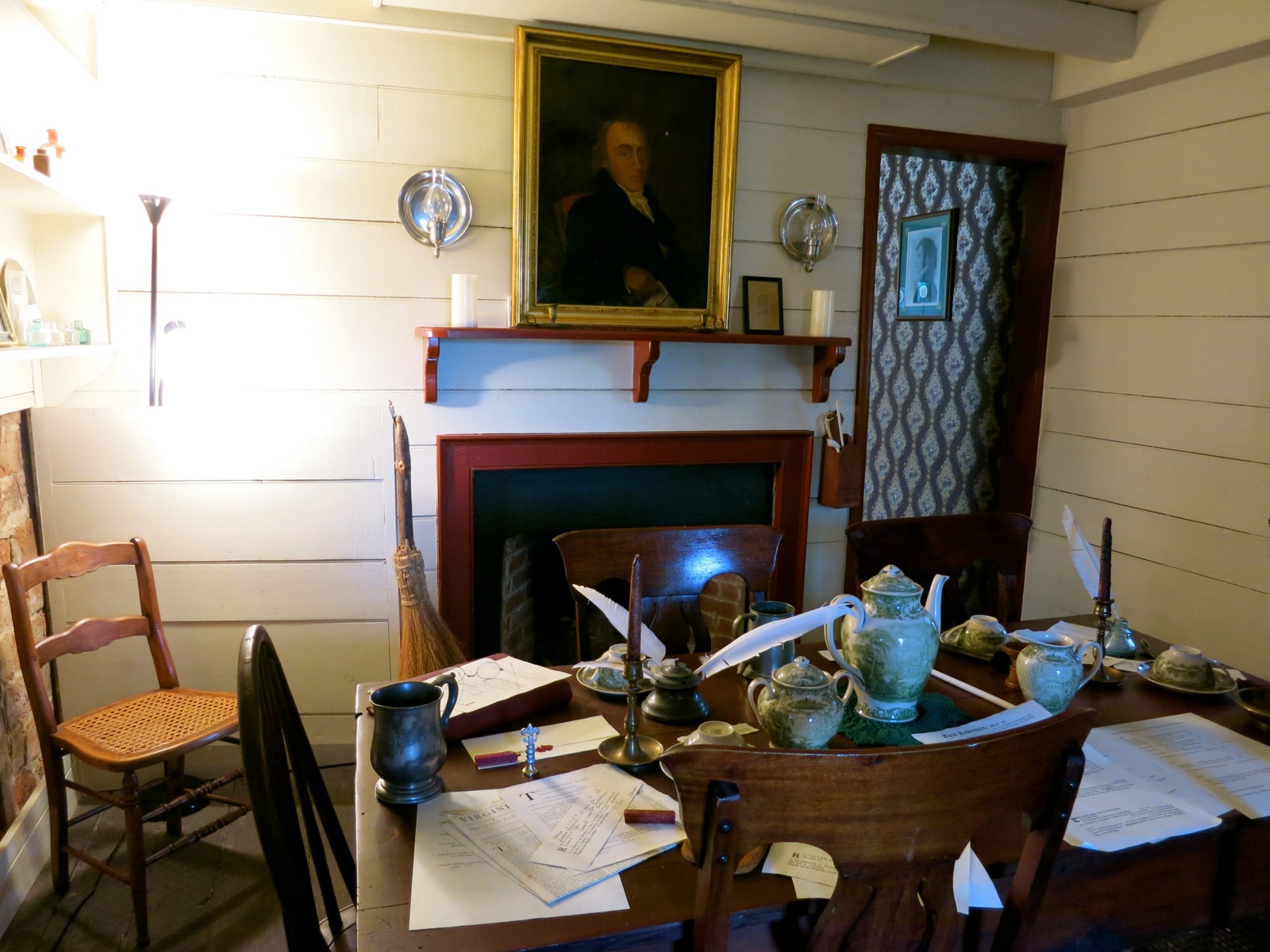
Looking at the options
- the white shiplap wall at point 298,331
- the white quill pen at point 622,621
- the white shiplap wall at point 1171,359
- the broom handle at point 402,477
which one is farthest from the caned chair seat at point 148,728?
the white shiplap wall at point 1171,359

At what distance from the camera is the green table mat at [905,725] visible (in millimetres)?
1281

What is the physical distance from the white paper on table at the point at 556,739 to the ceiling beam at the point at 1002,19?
1760 mm

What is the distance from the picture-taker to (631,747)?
4.09 ft

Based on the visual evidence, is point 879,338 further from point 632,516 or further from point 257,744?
point 257,744

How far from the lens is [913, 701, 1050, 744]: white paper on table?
4.18ft

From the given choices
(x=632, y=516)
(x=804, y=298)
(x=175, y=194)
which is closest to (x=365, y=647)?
(x=632, y=516)

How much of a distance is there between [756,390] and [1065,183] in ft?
4.28

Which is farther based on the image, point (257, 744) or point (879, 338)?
point (879, 338)

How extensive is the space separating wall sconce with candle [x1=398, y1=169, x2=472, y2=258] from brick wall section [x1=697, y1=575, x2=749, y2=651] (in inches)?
51.2

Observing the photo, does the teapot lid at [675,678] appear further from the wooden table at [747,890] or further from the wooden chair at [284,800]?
the wooden chair at [284,800]

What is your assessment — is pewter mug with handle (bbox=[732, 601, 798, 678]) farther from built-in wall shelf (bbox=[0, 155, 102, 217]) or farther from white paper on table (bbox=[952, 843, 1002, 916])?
built-in wall shelf (bbox=[0, 155, 102, 217])

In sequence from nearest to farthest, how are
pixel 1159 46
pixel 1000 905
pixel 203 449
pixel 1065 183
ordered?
1. pixel 1000 905
2. pixel 203 449
3. pixel 1159 46
4. pixel 1065 183

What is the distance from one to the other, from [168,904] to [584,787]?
132 centimetres

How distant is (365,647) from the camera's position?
241 centimetres
